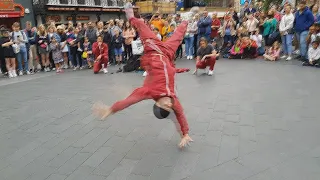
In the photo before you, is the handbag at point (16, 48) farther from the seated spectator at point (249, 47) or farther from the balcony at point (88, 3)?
the balcony at point (88, 3)

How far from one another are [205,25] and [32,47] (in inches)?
246

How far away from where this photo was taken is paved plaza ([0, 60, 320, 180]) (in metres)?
3.38

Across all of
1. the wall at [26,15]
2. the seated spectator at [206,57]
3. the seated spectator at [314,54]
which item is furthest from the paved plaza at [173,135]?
the wall at [26,15]

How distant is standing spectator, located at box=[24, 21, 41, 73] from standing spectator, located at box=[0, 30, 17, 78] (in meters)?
0.68

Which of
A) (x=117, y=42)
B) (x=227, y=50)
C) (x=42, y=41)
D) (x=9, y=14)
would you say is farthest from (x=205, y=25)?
(x=9, y=14)

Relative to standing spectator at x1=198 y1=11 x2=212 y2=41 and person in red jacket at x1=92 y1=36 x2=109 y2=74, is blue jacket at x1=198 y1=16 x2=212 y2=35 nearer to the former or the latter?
standing spectator at x1=198 y1=11 x2=212 y2=41

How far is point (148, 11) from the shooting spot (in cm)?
2912

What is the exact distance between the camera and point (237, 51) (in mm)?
10898

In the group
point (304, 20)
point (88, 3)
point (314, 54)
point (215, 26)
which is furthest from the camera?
point (88, 3)

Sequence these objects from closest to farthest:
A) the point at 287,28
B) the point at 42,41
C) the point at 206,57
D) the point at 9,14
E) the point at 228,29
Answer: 1. the point at 206,57
2. the point at 287,28
3. the point at 42,41
4. the point at 228,29
5. the point at 9,14

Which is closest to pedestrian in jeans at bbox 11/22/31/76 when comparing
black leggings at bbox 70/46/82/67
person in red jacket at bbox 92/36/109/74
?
black leggings at bbox 70/46/82/67

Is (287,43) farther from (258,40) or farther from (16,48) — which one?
(16,48)

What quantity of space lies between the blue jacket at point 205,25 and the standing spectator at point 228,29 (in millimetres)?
598

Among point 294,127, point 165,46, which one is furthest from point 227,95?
point 165,46
